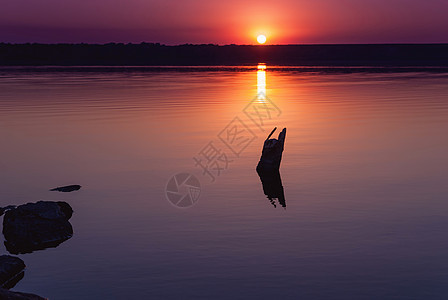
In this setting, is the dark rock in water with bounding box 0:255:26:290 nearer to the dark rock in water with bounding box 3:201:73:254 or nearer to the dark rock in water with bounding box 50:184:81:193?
the dark rock in water with bounding box 3:201:73:254

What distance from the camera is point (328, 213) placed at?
20.4 m

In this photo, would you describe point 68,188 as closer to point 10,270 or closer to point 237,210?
point 237,210

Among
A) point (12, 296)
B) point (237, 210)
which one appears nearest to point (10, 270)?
point (12, 296)

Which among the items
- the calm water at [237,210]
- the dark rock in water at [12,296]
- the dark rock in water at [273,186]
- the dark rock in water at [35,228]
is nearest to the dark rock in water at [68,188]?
the calm water at [237,210]

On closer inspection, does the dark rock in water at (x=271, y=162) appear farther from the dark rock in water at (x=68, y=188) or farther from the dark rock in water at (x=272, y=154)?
the dark rock in water at (x=68, y=188)

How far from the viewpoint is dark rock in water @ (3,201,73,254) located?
17625mm

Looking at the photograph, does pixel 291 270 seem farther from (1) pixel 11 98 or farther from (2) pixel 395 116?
(1) pixel 11 98

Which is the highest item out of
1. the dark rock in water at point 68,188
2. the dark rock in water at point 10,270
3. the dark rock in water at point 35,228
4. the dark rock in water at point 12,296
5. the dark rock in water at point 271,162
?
the dark rock in water at point 271,162

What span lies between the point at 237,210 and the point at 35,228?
19.7 feet

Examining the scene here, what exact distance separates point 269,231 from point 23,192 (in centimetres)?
945

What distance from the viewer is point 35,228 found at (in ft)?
59.1

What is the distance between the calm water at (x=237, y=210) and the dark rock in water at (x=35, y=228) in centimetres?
36

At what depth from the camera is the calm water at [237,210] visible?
14.7 m

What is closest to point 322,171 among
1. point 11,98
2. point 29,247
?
point 29,247
